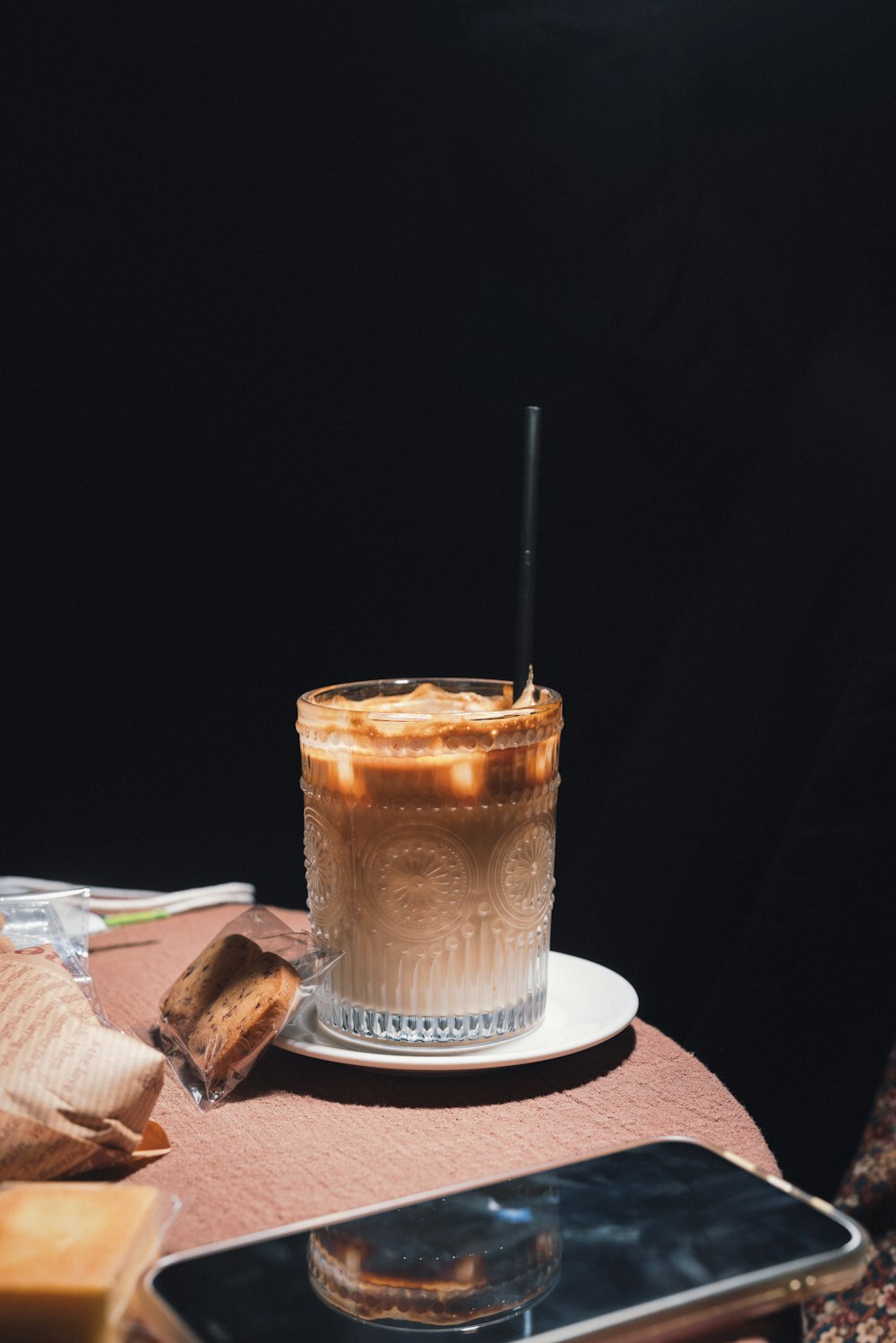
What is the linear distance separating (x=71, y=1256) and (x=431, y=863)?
35 cm

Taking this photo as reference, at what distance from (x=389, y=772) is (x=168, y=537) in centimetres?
102

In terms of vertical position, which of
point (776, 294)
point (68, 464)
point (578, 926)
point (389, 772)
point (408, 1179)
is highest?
point (776, 294)

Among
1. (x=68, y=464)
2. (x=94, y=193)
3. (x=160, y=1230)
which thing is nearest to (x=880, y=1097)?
(x=160, y=1230)

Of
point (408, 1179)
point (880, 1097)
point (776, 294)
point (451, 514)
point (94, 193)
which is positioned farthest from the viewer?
point (451, 514)

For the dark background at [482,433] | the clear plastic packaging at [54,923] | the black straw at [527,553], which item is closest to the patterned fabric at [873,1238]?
the dark background at [482,433]

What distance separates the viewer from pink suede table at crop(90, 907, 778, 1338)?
675mm

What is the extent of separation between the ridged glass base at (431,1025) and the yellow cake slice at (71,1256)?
0.92ft

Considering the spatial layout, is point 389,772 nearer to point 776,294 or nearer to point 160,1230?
point 160,1230

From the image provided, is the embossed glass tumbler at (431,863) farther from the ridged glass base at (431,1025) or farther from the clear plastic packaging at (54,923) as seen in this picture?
the clear plastic packaging at (54,923)

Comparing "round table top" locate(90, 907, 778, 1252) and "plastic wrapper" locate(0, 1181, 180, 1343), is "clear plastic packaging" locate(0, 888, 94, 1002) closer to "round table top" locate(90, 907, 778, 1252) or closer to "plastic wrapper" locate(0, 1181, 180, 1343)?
"round table top" locate(90, 907, 778, 1252)

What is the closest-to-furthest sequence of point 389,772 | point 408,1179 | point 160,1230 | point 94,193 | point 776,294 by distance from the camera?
1. point 160,1230
2. point 408,1179
3. point 389,772
4. point 776,294
5. point 94,193

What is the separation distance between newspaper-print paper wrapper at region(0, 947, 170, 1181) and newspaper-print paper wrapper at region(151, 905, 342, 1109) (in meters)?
0.07

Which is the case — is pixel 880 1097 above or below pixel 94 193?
below

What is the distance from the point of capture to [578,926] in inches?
66.6
